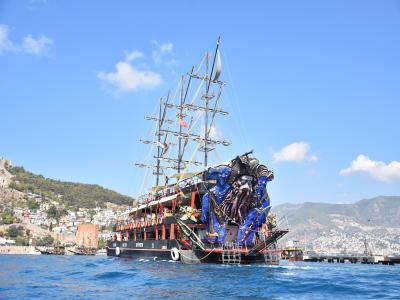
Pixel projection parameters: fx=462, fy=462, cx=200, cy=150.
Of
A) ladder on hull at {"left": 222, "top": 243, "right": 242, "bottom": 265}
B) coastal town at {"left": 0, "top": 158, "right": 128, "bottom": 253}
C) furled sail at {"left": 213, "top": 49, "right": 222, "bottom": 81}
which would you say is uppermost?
furled sail at {"left": 213, "top": 49, "right": 222, "bottom": 81}

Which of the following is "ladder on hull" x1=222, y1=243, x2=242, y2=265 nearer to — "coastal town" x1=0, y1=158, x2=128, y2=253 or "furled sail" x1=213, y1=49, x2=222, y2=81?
"furled sail" x1=213, y1=49, x2=222, y2=81

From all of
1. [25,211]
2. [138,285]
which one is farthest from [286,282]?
[25,211]

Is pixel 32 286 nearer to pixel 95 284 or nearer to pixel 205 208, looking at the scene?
pixel 95 284

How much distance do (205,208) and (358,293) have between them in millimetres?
20372

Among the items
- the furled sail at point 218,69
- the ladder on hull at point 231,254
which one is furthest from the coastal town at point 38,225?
the ladder on hull at point 231,254

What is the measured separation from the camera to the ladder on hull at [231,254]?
125ft

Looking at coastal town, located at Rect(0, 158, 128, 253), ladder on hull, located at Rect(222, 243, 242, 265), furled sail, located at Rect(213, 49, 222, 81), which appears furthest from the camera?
coastal town, located at Rect(0, 158, 128, 253)

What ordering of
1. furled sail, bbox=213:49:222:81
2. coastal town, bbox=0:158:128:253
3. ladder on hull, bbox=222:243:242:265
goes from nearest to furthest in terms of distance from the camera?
ladder on hull, bbox=222:243:242:265 → furled sail, bbox=213:49:222:81 → coastal town, bbox=0:158:128:253

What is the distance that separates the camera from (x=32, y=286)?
24.8 meters

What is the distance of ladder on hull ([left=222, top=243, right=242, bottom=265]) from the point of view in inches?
1501

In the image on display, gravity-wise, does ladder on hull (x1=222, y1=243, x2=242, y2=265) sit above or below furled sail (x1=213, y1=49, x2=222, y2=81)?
below

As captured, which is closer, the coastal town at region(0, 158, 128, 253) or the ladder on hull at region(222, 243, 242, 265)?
the ladder on hull at region(222, 243, 242, 265)

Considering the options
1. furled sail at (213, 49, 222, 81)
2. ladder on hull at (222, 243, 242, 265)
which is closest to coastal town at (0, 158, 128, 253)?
furled sail at (213, 49, 222, 81)

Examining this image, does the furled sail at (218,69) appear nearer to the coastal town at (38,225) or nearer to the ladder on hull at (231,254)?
the ladder on hull at (231,254)
